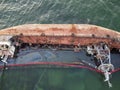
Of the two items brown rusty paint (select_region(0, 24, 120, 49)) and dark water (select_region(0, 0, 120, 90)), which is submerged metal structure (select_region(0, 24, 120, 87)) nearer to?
brown rusty paint (select_region(0, 24, 120, 49))

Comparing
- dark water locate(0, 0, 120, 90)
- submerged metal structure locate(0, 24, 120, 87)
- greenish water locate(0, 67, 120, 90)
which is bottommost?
greenish water locate(0, 67, 120, 90)

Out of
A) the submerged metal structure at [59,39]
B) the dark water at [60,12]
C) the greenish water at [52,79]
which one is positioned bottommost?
the greenish water at [52,79]

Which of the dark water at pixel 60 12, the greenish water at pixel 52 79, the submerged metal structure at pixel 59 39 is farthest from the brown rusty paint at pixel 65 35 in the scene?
the dark water at pixel 60 12

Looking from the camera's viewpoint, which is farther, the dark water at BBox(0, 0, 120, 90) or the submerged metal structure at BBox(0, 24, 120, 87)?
the dark water at BBox(0, 0, 120, 90)

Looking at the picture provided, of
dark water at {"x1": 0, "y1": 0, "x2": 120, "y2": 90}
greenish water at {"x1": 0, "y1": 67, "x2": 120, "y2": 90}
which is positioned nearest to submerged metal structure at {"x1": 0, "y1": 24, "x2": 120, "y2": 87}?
greenish water at {"x1": 0, "y1": 67, "x2": 120, "y2": 90}

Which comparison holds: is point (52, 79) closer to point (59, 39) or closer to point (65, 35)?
point (59, 39)

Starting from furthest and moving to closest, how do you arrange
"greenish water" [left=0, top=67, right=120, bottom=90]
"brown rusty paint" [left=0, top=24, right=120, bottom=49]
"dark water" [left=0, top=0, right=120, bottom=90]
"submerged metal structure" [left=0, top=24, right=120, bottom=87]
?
"dark water" [left=0, top=0, right=120, bottom=90]
"brown rusty paint" [left=0, top=24, right=120, bottom=49]
"submerged metal structure" [left=0, top=24, right=120, bottom=87]
"greenish water" [left=0, top=67, right=120, bottom=90]

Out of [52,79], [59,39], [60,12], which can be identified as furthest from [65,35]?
[60,12]

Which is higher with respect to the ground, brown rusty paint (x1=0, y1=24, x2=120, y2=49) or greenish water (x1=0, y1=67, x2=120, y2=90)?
brown rusty paint (x1=0, y1=24, x2=120, y2=49)

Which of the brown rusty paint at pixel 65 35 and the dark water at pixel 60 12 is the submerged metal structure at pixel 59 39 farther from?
the dark water at pixel 60 12
